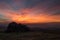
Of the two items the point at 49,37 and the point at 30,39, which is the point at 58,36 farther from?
the point at 30,39

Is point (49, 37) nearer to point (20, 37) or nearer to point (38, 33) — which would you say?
point (38, 33)

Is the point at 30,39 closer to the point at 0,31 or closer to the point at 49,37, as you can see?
the point at 49,37

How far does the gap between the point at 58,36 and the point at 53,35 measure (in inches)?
35.0

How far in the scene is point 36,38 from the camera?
555 inches

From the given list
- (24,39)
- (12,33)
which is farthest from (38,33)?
(12,33)

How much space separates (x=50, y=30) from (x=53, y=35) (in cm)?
88

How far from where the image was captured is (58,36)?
1399 centimetres

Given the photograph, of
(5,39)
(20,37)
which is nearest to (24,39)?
(20,37)

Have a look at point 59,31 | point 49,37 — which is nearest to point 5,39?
point 49,37

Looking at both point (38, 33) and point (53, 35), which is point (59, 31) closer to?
point (53, 35)

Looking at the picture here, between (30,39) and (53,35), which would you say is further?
(53,35)

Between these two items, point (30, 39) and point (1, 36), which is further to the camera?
point (1, 36)

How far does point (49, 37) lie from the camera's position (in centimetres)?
1421

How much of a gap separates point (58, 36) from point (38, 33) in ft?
5.61
